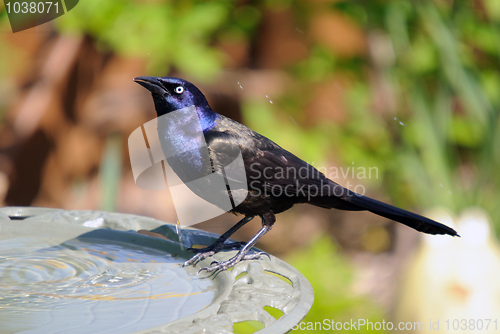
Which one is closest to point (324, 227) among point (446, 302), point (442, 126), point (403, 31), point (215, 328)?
point (442, 126)

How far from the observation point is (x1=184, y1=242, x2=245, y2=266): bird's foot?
2234 mm

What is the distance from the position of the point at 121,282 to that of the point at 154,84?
1006 mm

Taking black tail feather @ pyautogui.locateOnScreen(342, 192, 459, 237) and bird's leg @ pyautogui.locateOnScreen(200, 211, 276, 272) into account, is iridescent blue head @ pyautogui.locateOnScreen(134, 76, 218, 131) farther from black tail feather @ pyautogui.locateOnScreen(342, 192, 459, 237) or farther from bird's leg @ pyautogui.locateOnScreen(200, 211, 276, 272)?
black tail feather @ pyautogui.locateOnScreen(342, 192, 459, 237)

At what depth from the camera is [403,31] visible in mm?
4949

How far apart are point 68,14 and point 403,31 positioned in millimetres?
3295

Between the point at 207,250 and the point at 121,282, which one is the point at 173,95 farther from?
the point at 121,282

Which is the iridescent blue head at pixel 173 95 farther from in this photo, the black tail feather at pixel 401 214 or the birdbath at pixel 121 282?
the black tail feather at pixel 401 214

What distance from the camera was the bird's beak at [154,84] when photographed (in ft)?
7.95

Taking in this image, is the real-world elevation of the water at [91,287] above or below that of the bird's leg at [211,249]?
above

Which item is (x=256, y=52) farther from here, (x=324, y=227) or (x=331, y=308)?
(x=331, y=308)

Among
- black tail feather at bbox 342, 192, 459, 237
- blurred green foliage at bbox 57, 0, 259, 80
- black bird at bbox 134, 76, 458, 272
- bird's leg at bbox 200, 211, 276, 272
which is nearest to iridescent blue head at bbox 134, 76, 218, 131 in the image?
black bird at bbox 134, 76, 458, 272

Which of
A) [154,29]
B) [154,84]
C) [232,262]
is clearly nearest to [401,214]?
[232,262]


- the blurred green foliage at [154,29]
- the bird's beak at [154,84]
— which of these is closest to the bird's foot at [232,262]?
the bird's beak at [154,84]

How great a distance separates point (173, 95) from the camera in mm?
2479
